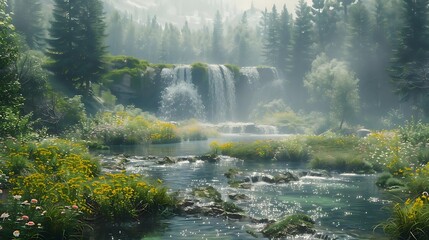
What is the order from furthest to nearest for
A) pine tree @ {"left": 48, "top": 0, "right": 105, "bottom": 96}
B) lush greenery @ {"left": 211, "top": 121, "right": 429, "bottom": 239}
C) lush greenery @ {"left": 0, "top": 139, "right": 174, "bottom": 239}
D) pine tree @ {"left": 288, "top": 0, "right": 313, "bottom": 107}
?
pine tree @ {"left": 288, "top": 0, "right": 313, "bottom": 107} → pine tree @ {"left": 48, "top": 0, "right": 105, "bottom": 96} → lush greenery @ {"left": 211, "top": 121, "right": 429, "bottom": 239} → lush greenery @ {"left": 0, "top": 139, "right": 174, "bottom": 239}

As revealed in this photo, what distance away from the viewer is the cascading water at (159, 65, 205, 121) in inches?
2387

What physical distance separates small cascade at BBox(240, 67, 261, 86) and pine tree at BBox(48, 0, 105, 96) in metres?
30.4

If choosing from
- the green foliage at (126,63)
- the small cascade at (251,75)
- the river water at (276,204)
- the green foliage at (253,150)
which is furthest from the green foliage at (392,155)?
the small cascade at (251,75)

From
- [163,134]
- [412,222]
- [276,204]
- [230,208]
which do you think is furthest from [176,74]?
[412,222]

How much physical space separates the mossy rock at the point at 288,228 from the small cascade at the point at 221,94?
2107 inches

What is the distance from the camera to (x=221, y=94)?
66.4m

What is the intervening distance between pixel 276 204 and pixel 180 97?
4799 centimetres

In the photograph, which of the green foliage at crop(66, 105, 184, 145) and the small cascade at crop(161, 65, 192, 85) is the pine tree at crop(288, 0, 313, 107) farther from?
the green foliage at crop(66, 105, 184, 145)

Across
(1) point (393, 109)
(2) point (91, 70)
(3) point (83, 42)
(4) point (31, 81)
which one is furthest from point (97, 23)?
(1) point (393, 109)

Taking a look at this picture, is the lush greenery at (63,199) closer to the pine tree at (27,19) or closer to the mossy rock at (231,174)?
the mossy rock at (231,174)

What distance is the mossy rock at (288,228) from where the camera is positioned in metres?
10.5

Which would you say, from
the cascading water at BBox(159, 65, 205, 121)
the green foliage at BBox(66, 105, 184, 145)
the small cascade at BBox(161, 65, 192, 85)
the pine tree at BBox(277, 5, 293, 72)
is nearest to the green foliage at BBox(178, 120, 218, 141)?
the green foliage at BBox(66, 105, 184, 145)

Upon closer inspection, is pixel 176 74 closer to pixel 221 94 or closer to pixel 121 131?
pixel 221 94

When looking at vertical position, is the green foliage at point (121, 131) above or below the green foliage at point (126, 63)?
below
